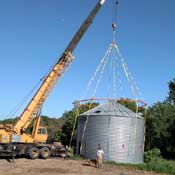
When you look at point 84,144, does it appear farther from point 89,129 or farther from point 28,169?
point 28,169

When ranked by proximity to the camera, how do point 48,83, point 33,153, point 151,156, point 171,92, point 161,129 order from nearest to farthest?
1. point 33,153
2. point 48,83
3. point 151,156
4. point 161,129
5. point 171,92

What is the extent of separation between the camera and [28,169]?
26906mm

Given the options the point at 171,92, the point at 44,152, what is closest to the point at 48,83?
the point at 44,152

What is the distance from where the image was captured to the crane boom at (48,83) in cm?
3475

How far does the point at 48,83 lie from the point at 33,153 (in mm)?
6420

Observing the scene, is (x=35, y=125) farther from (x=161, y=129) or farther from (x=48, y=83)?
(x=161, y=129)

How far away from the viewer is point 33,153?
34.9 m

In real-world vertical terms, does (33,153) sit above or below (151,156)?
below

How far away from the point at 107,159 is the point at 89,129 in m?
3.47

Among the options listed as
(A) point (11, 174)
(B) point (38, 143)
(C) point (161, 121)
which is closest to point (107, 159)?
(B) point (38, 143)

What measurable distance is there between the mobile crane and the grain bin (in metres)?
3.79

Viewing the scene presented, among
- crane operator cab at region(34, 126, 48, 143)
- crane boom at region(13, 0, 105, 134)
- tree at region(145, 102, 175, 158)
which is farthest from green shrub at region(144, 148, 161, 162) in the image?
crane boom at region(13, 0, 105, 134)

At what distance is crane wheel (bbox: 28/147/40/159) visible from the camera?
34.6 metres

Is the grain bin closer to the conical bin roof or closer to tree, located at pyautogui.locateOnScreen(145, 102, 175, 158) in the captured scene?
the conical bin roof
